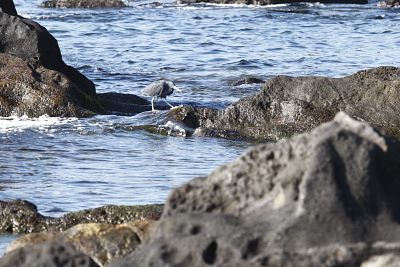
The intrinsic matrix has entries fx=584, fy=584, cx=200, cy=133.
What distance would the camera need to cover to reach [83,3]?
94.8 ft

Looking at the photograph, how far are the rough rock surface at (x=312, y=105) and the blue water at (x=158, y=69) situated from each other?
0.55m

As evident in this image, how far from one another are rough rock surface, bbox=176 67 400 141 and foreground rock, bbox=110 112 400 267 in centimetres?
512

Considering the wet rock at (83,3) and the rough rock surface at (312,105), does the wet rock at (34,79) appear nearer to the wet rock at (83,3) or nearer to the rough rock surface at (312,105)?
the rough rock surface at (312,105)

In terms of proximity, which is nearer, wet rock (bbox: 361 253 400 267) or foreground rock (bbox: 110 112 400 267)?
wet rock (bbox: 361 253 400 267)

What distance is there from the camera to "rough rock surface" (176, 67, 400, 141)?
7.73 meters

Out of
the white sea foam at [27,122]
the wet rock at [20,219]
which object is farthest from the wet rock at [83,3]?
the wet rock at [20,219]

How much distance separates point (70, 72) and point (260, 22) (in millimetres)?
13472

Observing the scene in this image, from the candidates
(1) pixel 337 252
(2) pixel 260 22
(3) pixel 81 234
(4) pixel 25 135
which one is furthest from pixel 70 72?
(2) pixel 260 22

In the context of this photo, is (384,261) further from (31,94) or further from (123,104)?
(123,104)

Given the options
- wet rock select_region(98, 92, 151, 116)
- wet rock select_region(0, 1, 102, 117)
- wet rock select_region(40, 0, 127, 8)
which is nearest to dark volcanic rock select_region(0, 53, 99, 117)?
wet rock select_region(0, 1, 102, 117)

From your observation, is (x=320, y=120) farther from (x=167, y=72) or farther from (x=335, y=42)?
(x=335, y=42)

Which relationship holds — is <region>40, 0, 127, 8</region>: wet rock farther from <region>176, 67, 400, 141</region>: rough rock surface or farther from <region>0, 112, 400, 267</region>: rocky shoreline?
<region>0, 112, 400, 267</region>: rocky shoreline

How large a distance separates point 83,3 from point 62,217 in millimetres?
25874

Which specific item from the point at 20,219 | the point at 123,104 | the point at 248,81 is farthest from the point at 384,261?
the point at 248,81
